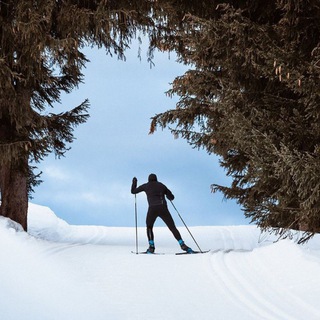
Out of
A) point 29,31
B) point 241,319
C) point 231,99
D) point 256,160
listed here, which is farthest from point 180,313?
point 29,31

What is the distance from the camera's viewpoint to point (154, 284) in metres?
7.25

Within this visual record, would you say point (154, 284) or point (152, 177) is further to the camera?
point (152, 177)

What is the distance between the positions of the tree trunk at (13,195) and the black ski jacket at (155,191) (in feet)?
14.0

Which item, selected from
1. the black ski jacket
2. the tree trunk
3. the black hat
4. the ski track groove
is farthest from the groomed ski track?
the tree trunk

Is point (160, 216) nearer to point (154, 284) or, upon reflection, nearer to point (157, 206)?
point (157, 206)

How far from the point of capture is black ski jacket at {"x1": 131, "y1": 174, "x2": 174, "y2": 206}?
11.7 meters

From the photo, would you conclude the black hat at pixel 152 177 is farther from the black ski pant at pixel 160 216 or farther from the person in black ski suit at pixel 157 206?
the black ski pant at pixel 160 216

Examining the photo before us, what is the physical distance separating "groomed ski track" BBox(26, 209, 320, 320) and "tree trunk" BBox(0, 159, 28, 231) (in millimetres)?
3260

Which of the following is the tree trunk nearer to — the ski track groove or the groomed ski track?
the groomed ski track

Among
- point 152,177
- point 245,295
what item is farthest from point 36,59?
point 245,295

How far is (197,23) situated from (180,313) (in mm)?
5666

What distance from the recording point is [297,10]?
9156 mm

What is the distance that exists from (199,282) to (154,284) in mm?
724

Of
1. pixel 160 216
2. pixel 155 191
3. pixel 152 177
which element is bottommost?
pixel 160 216
